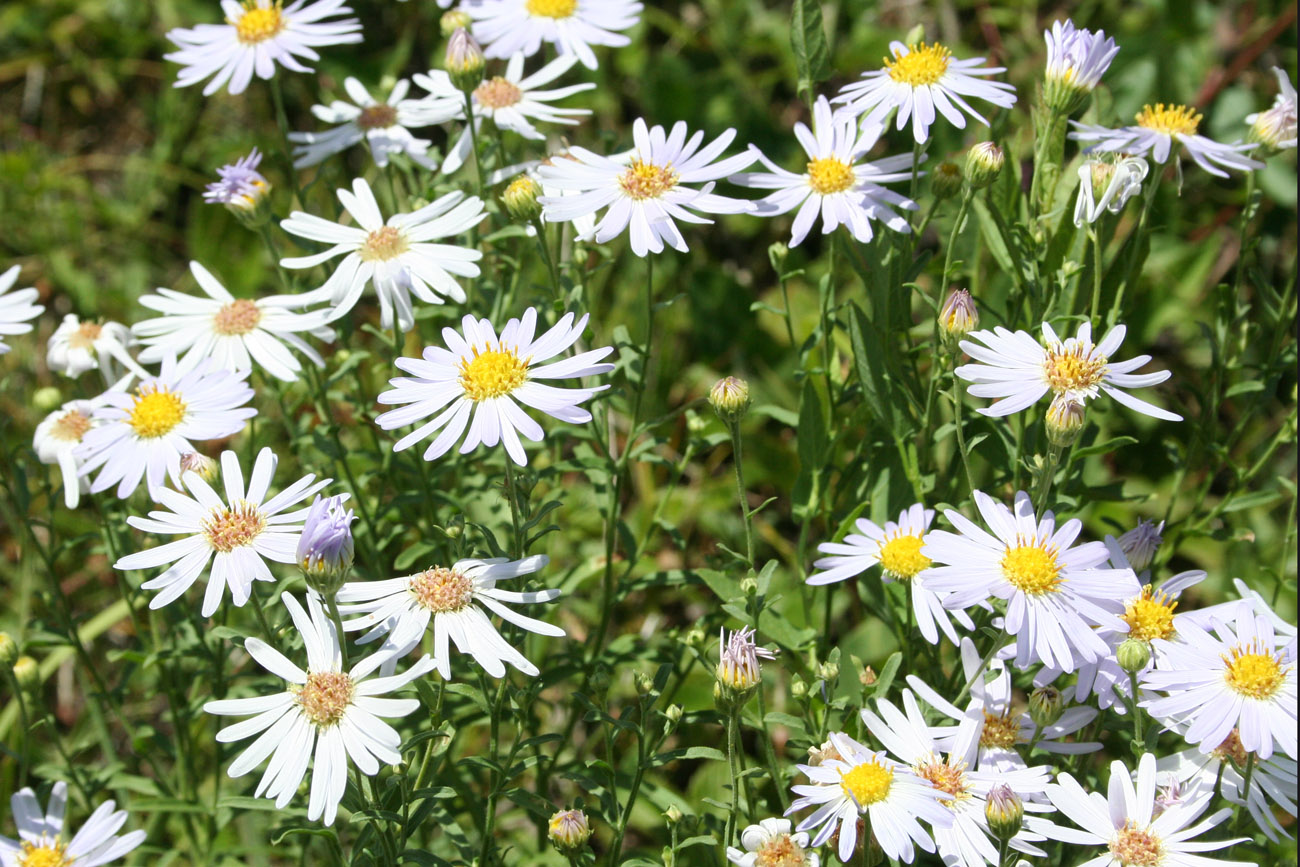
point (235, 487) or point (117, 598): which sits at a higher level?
point (117, 598)

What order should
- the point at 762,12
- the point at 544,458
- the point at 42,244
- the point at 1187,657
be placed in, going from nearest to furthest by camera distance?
1. the point at 1187,657
2. the point at 544,458
3. the point at 42,244
4. the point at 762,12

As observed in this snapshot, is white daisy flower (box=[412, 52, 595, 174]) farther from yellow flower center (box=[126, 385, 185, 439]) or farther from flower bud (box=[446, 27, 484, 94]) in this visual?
yellow flower center (box=[126, 385, 185, 439])

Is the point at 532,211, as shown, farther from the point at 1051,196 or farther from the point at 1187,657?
the point at 1187,657

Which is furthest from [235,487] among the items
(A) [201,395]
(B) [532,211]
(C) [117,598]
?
(C) [117,598]

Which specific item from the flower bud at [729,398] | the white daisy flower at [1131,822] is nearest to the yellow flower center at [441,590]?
the flower bud at [729,398]

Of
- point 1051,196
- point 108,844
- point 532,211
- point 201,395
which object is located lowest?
point 108,844

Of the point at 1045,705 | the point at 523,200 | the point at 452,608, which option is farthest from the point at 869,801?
the point at 523,200

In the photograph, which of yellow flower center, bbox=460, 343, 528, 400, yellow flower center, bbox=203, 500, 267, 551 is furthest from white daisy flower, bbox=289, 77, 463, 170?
yellow flower center, bbox=203, 500, 267, 551
